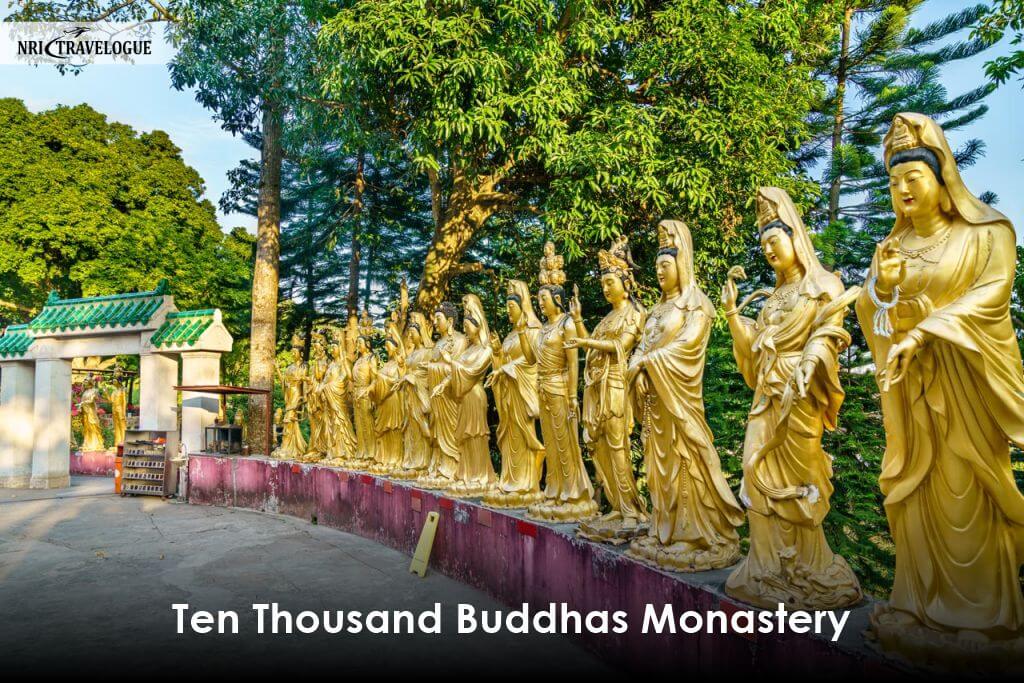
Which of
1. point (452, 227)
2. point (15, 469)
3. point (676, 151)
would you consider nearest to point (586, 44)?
point (676, 151)

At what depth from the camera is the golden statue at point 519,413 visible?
7.50 m

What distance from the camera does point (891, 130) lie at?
10.5 feet

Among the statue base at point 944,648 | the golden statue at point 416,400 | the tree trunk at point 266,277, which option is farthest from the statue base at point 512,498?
the tree trunk at point 266,277

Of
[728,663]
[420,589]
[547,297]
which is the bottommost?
[420,589]

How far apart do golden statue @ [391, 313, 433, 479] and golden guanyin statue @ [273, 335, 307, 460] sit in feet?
12.7

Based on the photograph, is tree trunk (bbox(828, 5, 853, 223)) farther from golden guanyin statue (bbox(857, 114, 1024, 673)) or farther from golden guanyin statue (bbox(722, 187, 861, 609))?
golden guanyin statue (bbox(857, 114, 1024, 673))

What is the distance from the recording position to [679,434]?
4738 millimetres

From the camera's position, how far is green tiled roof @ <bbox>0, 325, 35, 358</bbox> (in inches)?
680

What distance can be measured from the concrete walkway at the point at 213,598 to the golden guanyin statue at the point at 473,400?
1301 mm

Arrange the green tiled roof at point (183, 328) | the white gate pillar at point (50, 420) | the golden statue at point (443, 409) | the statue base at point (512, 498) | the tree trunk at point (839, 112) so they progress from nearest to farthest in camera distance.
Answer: the statue base at point (512, 498), the golden statue at point (443, 409), the tree trunk at point (839, 112), the green tiled roof at point (183, 328), the white gate pillar at point (50, 420)

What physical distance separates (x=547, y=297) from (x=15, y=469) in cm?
1616

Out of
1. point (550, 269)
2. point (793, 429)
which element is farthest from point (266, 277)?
point (793, 429)

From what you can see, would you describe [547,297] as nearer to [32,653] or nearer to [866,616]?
[866,616]

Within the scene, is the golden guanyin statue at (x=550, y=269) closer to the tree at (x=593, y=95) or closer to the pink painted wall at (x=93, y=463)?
the tree at (x=593, y=95)
